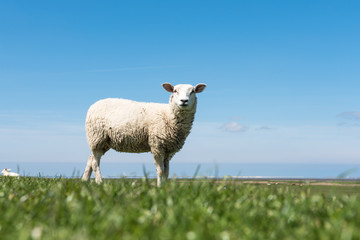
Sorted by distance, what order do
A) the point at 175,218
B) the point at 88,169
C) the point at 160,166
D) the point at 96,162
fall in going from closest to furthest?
the point at 175,218 → the point at 160,166 → the point at 96,162 → the point at 88,169

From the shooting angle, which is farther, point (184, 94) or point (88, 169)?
point (88, 169)

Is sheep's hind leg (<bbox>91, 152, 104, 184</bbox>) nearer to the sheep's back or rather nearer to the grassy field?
the sheep's back

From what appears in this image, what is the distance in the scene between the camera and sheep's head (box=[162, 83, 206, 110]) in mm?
9367

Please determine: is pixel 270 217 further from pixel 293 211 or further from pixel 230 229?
pixel 230 229

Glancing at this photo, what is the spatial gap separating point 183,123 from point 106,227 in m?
6.89

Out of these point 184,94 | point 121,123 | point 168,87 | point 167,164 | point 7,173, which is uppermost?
point 168,87

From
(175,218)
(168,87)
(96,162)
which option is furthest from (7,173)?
(175,218)

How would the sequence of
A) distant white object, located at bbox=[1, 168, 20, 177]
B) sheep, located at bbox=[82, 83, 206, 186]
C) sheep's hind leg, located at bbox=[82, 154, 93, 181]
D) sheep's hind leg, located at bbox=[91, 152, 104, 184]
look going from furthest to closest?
1. distant white object, located at bbox=[1, 168, 20, 177]
2. sheep's hind leg, located at bbox=[82, 154, 93, 181]
3. sheep's hind leg, located at bbox=[91, 152, 104, 184]
4. sheep, located at bbox=[82, 83, 206, 186]

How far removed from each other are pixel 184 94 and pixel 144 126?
1424mm

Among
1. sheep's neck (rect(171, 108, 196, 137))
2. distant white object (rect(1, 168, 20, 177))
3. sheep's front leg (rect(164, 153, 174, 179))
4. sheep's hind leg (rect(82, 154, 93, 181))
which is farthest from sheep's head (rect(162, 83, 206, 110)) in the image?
distant white object (rect(1, 168, 20, 177))

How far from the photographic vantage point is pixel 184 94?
951cm

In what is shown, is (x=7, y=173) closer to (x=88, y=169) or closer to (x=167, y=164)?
(x=88, y=169)

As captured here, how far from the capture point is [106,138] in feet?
35.7

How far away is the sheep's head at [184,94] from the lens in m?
9.37
